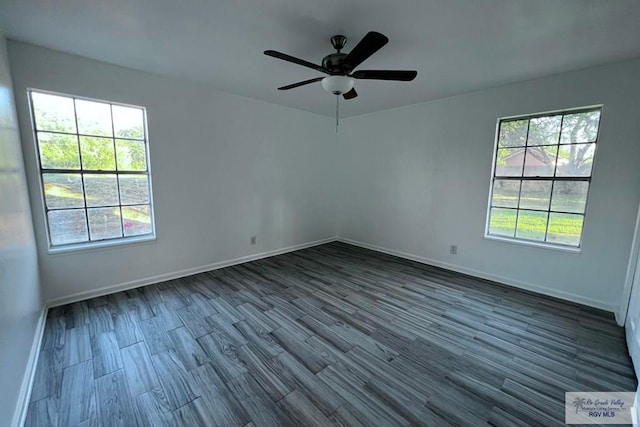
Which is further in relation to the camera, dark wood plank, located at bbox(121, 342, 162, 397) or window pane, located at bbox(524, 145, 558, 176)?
window pane, located at bbox(524, 145, 558, 176)

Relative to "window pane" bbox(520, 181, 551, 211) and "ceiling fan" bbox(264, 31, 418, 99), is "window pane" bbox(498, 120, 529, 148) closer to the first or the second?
"window pane" bbox(520, 181, 551, 211)

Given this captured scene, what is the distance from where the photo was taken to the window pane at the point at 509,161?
10.8 feet

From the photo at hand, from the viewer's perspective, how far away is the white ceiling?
1.80 meters

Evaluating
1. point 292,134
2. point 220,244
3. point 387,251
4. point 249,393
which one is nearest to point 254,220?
point 220,244

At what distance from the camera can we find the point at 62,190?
271 centimetres

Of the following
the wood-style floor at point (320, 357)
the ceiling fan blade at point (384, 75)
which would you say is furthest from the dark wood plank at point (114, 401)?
the ceiling fan blade at point (384, 75)

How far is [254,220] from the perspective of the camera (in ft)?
13.9

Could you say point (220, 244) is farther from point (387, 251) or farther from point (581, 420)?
point (581, 420)

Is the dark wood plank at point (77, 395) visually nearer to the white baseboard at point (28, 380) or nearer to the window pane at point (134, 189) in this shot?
the white baseboard at point (28, 380)

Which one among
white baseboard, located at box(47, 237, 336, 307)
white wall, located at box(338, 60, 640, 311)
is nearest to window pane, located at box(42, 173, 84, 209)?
white baseboard, located at box(47, 237, 336, 307)

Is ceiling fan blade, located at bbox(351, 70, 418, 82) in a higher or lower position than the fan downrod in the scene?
lower

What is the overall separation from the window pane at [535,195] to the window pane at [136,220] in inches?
188

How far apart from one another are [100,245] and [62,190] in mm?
675

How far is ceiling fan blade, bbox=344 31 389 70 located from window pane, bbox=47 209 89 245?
3204 mm
